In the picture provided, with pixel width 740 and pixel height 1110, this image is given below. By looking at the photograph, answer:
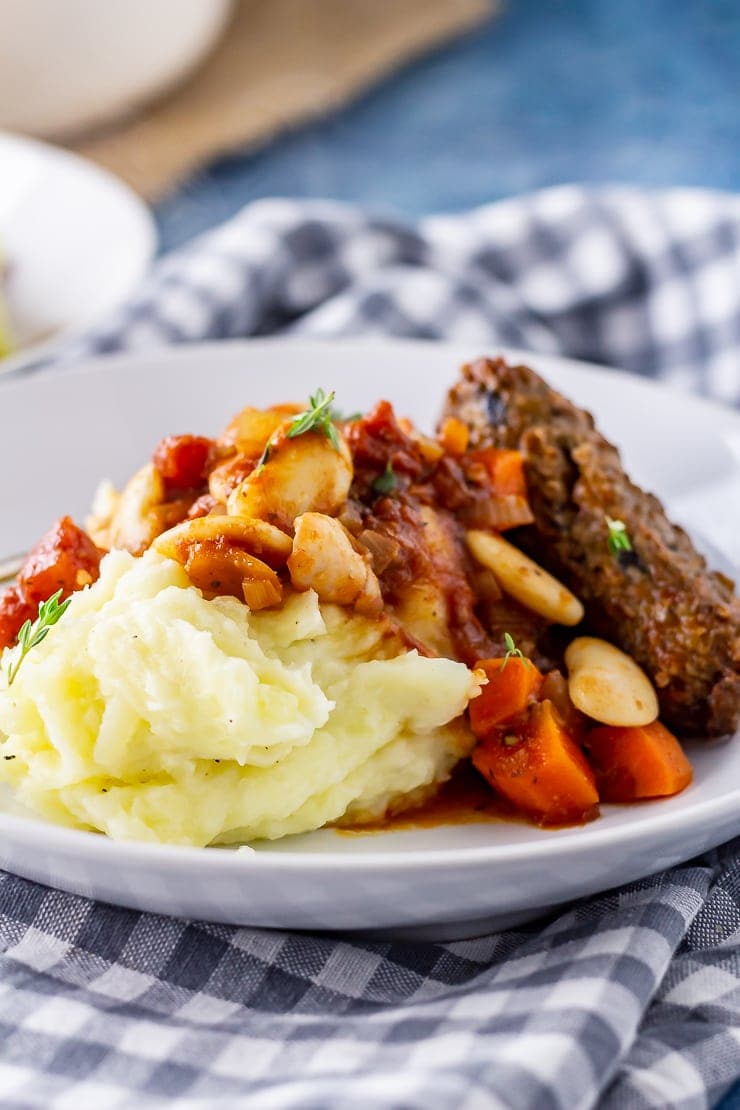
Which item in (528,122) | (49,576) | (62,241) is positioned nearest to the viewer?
(49,576)

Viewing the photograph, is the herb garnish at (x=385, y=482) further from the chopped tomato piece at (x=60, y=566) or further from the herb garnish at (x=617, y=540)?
the chopped tomato piece at (x=60, y=566)

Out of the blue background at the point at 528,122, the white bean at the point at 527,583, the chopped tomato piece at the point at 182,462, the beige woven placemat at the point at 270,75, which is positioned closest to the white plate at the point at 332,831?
the white bean at the point at 527,583

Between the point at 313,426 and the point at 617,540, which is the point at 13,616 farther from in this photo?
the point at 617,540

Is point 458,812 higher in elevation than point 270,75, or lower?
lower

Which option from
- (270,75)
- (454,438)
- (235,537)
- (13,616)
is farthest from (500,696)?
(270,75)

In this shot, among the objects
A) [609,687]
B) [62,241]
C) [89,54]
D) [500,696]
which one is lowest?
[609,687]

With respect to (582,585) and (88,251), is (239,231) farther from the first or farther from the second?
(582,585)
